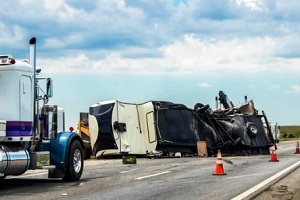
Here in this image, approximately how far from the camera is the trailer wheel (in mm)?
29922

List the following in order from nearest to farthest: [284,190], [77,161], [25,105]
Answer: [284,190] < [25,105] < [77,161]

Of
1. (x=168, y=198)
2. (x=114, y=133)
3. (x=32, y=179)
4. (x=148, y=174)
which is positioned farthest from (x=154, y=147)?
(x=168, y=198)

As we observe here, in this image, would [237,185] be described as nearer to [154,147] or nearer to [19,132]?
[19,132]

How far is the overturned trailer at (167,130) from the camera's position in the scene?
88.2ft

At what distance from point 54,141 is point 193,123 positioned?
16.0 m

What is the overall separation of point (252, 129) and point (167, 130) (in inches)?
210

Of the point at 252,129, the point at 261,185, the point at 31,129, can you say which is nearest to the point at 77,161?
the point at 31,129

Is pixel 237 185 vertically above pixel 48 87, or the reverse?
pixel 48 87

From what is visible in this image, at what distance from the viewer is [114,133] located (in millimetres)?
26719

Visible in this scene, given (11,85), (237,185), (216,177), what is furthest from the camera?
(216,177)

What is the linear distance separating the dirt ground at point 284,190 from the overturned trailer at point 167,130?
12.8 metres

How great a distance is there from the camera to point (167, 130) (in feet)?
91.1

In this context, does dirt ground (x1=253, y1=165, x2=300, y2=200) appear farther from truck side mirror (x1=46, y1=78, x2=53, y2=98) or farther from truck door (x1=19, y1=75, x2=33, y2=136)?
truck side mirror (x1=46, y1=78, x2=53, y2=98)

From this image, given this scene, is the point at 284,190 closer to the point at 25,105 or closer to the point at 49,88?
the point at 49,88
